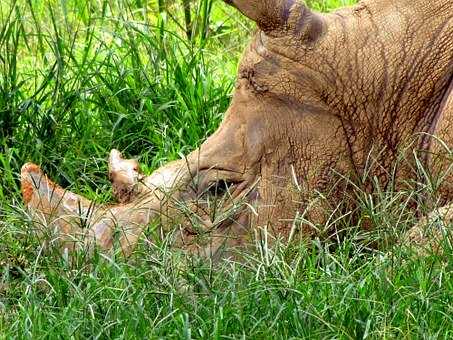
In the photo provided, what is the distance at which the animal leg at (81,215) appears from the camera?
4926mm

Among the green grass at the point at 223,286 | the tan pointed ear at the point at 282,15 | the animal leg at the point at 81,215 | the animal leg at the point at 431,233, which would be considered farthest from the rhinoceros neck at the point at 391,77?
the animal leg at the point at 81,215

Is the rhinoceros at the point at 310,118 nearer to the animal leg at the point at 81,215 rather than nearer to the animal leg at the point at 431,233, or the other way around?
the animal leg at the point at 81,215

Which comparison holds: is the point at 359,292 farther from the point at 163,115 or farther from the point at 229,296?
the point at 163,115

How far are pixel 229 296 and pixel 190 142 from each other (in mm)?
2247

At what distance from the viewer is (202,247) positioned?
15.8 ft

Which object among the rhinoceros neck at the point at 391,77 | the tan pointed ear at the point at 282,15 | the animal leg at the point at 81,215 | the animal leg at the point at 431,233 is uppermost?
the tan pointed ear at the point at 282,15

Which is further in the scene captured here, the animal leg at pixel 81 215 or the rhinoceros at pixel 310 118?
the rhinoceros at pixel 310 118

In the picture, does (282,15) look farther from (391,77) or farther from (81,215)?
(81,215)

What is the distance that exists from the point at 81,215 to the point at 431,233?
1.17 metres

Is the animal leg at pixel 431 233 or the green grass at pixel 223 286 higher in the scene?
the animal leg at pixel 431 233

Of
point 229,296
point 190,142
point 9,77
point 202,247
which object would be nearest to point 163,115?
point 190,142

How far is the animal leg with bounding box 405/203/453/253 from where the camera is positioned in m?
4.44

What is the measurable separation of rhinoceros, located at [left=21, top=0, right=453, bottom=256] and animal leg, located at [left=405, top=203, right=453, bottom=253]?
1.84ft

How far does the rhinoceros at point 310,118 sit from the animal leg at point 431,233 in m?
0.56
